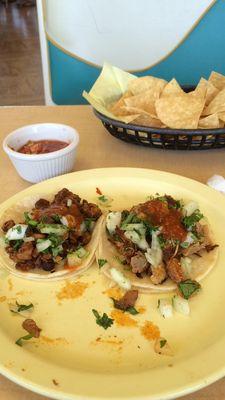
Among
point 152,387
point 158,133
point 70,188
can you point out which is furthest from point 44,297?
point 158,133

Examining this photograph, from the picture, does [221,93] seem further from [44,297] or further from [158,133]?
[44,297]

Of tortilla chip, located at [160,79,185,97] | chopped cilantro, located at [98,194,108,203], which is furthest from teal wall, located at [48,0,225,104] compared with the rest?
chopped cilantro, located at [98,194,108,203]

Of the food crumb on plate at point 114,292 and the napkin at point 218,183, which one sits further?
the napkin at point 218,183

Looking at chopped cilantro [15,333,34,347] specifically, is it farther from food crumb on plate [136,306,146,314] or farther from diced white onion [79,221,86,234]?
diced white onion [79,221,86,234]

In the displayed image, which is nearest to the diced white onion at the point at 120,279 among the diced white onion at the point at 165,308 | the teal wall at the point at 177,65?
the diced white onion at the point at 165,308

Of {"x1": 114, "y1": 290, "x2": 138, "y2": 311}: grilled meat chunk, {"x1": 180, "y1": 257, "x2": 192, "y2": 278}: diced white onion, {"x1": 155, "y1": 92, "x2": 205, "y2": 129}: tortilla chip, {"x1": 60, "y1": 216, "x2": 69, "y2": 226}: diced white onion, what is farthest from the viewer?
{"x1": 155, "y1": 92, "x2": 205, "y2": 129}: tortilla chip

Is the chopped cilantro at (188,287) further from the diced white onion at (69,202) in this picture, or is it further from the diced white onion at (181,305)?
the diced white onion at (69,202)

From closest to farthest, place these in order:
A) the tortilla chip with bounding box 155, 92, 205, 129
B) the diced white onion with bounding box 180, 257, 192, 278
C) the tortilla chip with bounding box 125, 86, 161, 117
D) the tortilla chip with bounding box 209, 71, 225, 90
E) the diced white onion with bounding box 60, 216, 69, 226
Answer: the diced white onion with bounding box 180, 257, 192, 278 < the diced white onion with bounding box 60, 216, 69, 226 < the tortilla chip with bounding box 155, 92, 205, 129 < the tortilla chip with bounding box 125, 86, 161, 117 < the tortilla chip with bounding box 209, 71, 225, 90

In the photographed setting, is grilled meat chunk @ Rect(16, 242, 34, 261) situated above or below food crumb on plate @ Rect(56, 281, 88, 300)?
above
